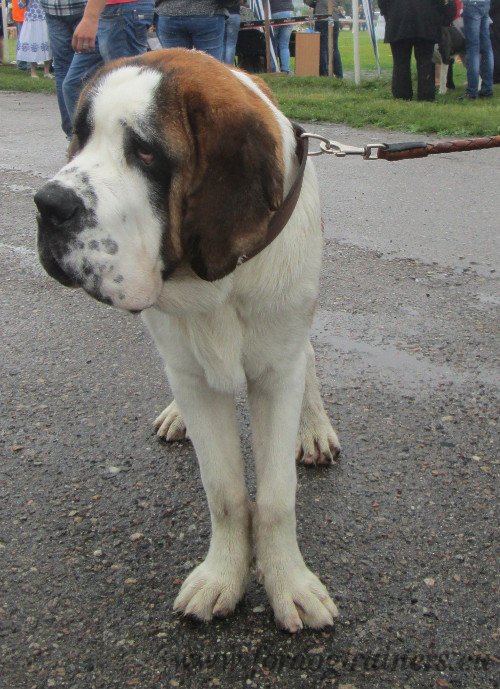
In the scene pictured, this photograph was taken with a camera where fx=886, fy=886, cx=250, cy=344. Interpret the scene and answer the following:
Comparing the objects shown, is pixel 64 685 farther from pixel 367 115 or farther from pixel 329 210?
pixel 367 115

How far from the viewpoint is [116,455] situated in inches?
124

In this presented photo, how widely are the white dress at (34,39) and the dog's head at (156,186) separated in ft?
40.5

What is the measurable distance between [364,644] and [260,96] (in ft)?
4.51

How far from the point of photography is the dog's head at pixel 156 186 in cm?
191

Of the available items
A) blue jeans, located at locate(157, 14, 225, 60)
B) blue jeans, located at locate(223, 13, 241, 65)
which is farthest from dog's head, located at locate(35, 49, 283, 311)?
blue jeans, located at locate(223, 13, 241, 65)

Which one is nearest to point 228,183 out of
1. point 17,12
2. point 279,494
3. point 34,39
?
point 279,494

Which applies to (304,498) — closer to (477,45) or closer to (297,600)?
(297,600)

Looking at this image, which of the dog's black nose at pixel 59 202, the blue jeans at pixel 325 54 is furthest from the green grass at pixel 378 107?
the dog's black nose at pixel 59 202

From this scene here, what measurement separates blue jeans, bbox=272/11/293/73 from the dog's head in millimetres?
12510

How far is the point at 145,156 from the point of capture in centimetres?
192

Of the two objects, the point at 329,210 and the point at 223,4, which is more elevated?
the point at 223,4

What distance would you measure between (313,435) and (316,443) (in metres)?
0.03

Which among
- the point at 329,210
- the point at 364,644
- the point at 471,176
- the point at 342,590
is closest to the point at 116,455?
the point at 342,590

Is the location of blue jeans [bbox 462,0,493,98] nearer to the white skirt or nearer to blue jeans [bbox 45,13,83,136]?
blue jeans [bbox 45,13,83,136]
